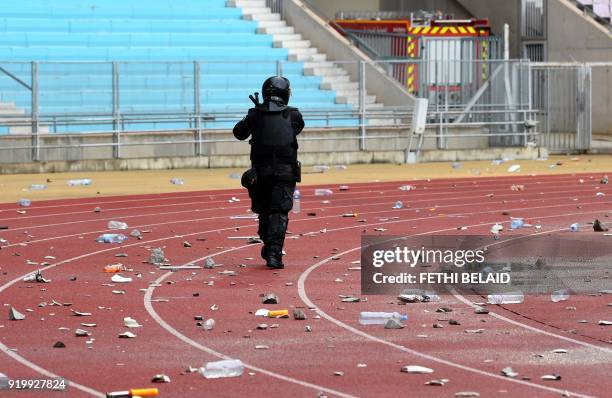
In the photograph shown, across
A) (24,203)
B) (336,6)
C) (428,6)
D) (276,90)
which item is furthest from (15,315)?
(428,6)

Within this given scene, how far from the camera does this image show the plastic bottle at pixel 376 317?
36.6 ft

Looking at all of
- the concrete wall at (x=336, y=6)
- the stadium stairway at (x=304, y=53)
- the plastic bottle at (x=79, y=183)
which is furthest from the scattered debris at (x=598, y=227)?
the concrete wall at (x=336, y=6)

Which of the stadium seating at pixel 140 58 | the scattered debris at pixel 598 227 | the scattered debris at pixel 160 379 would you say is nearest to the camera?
the scattered debris at pixel 160 379

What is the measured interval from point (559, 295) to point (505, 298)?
49 cm

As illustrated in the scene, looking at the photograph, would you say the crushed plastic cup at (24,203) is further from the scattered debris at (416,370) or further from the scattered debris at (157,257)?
the scattered debris at (416,370)

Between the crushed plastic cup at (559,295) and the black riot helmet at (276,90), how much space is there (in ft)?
11.1

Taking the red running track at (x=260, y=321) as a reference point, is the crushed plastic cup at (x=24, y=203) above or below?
above

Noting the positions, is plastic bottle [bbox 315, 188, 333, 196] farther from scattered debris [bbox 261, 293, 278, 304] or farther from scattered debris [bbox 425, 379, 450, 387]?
scattered debris [bbox 425, 379, 450, 387]

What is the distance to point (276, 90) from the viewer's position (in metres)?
14.6

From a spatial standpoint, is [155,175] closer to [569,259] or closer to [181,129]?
[181,129]

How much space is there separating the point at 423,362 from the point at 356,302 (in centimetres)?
273

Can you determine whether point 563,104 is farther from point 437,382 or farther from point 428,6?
point 437,382

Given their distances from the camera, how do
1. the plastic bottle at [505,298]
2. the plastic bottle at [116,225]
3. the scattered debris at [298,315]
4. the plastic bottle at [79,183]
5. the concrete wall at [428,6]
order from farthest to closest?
the concrete wall at [428,6], the plastic bottle at [79,183], the plastic bottle at [116,225], the plastic bottle at [505,298], the scattered debris at [298,315]

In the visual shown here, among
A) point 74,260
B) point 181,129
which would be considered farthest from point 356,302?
point 181,129
